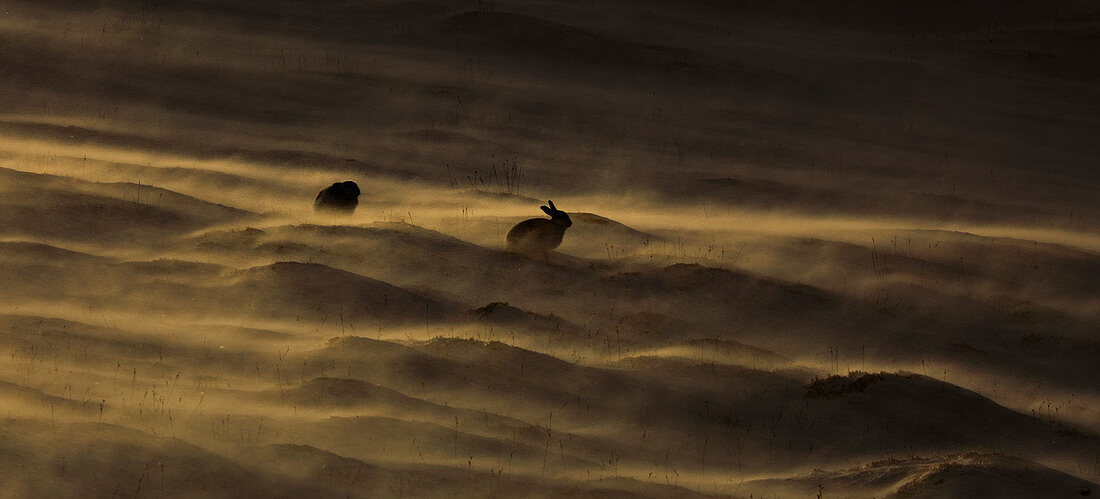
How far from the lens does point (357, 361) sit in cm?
411

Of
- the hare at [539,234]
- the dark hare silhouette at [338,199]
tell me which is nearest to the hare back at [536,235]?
the hare at [539,234]

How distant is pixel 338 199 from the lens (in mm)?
5418

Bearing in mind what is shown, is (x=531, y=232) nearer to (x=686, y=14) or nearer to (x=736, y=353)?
(x=736, y=353)

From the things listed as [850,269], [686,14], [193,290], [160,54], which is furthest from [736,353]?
[686,14]

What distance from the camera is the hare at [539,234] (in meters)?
5.14

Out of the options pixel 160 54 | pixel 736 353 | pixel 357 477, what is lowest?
pixel 357 477

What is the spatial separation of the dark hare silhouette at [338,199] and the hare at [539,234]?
0.85 meters

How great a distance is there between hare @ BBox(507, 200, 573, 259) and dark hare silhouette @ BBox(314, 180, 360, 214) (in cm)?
85

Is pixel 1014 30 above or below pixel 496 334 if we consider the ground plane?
above

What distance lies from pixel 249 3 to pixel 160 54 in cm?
139

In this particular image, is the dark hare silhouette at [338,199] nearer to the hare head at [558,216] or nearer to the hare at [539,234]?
the hare at [539,234]

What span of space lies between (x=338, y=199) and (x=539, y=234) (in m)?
1.05

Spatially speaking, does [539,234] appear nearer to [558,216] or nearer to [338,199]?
[558,216]

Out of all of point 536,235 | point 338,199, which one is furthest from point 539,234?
point 338,199
